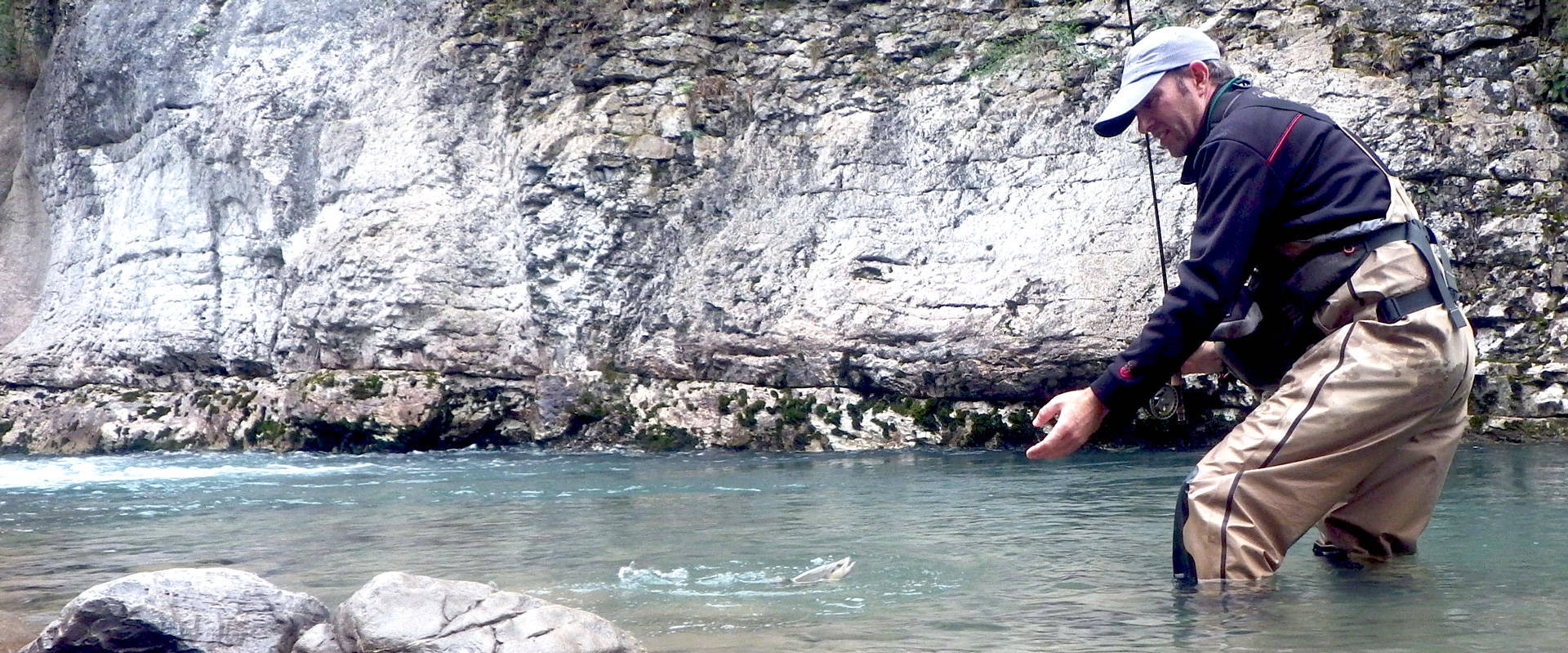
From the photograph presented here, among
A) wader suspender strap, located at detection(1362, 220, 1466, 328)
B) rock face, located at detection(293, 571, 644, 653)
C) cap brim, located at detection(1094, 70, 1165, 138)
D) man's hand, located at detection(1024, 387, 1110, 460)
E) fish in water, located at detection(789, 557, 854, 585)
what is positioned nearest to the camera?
rock face, located at detection(293, 571, 644, 653)

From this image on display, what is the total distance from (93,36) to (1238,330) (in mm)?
14061

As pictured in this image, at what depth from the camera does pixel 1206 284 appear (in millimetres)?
2816

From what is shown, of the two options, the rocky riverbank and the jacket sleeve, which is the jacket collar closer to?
the jacket sleeve

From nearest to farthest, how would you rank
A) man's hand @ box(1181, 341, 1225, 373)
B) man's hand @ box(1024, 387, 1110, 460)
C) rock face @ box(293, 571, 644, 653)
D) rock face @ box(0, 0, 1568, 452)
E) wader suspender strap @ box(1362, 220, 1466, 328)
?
rock face @ box(293, 571, 644, 653)
man's hand @ box(1024, 387, 1110, 460)
wader suspender strap @ box(1362, 220, 1466, 328)
man's hand @ box(1181, 341, 1225, 373)
rock face @ box(0, 0, 1568, 452)

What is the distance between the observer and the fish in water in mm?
3582

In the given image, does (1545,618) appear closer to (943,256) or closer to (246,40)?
(943,256)

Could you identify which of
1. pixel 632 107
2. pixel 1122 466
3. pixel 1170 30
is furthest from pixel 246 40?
pixel 1170 30

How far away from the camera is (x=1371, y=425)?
294cm

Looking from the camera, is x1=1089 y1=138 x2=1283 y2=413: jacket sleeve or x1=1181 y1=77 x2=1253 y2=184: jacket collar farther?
x1=1181 y1=77 x2=1253 y2=184: jacket collar

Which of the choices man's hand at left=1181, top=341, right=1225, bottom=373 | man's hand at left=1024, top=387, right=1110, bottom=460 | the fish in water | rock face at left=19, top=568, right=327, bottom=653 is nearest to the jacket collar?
man's hand at left=1181, top=341, right=1225, bottom=373

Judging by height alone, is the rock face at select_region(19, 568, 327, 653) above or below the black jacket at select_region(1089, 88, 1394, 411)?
below

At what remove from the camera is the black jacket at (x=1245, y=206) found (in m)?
2.81

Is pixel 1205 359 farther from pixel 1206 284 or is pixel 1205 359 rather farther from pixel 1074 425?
pixel 1074 425

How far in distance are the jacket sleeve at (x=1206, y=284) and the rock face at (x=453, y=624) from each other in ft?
3.97
